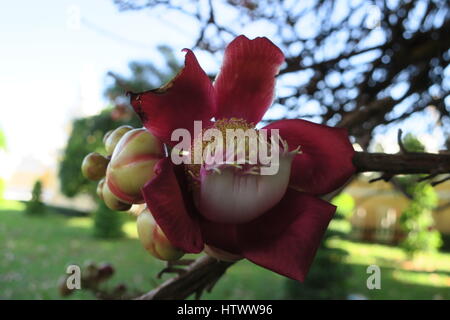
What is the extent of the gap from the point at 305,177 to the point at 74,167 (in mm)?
7058

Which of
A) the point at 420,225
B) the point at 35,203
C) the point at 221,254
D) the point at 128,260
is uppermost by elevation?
the point at 35,203

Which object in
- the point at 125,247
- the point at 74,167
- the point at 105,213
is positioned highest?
the point at 74,167

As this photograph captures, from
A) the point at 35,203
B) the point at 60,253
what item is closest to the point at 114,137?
the point at 60,253

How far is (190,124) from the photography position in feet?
0.73

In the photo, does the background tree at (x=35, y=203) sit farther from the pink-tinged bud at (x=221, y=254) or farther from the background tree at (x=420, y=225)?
the pink-tinged bud at (x=221, y=254)

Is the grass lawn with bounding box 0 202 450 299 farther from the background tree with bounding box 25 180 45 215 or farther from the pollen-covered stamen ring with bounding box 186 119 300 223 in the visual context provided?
the pollen-covered stamen ring with bounding box 186 119 300 223

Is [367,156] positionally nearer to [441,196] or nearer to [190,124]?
[190,124]

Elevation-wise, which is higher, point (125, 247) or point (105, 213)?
point (105, 213)

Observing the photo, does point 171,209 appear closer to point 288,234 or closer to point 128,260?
point 288,234

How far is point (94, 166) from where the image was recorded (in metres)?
0.25

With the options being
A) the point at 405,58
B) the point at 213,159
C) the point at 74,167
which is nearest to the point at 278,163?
the point at 213,159

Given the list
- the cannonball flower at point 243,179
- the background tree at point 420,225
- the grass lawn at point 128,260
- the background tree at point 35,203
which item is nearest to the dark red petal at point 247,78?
the cannonball flower at point 243,179

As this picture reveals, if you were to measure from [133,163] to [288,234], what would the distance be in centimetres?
8

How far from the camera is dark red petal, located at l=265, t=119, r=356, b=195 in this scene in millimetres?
226
